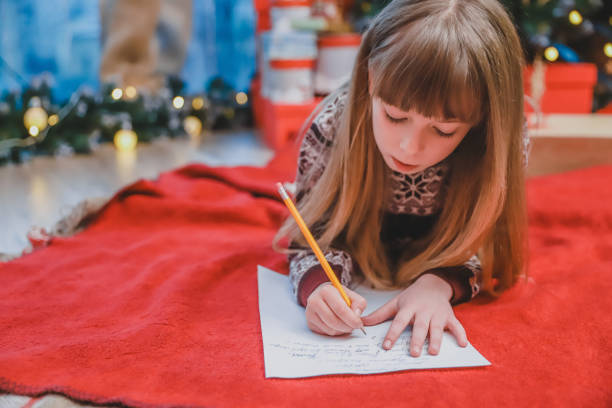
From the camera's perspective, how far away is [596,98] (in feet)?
6.48

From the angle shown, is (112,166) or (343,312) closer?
(343,312)

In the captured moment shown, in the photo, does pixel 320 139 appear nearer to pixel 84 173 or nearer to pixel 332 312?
pixel 332 312

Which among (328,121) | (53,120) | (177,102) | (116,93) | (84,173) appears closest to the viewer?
(328,121)

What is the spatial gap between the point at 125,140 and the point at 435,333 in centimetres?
144

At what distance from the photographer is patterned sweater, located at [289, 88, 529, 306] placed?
676mm

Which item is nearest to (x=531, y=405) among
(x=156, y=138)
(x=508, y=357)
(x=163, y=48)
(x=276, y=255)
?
(x=508, y=357)

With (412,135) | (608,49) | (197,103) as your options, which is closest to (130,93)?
(197,103)

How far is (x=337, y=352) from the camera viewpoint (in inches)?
21.9

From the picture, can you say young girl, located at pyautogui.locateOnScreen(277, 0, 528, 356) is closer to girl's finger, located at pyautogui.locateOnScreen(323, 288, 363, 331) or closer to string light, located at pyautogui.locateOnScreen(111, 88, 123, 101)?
girl's finger, located at pyautogui.locateOnScreen(323, 288, 363, 331)

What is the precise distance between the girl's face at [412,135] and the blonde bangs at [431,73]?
1 centimetres

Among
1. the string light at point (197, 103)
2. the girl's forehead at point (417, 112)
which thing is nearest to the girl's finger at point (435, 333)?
the girl's forehead at point (417, 112)

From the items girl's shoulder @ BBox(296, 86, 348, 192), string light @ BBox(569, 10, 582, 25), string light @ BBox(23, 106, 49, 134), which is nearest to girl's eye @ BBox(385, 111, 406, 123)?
girl's shoulder @ BBox(296, 86, 348, 192)

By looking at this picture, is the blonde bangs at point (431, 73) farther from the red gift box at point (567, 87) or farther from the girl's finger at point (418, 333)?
the red gift box at point (567, 87)

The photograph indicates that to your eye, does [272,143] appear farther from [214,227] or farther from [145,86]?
[214,227]
